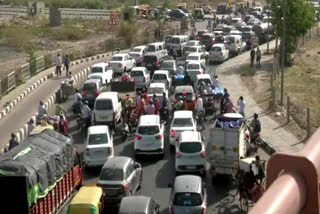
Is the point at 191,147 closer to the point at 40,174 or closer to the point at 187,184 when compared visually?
the point at 187,184

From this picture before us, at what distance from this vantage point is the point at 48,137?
17922 millimetres

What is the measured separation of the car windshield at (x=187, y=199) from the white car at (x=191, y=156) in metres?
4.35

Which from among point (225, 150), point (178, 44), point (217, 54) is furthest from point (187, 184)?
point (178, 44)

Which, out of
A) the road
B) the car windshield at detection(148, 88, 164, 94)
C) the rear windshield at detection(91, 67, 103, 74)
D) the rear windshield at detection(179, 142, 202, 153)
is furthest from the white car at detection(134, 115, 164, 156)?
the rear windshield at detection(91, 67, 103, 74)

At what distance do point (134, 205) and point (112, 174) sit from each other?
3.31 meters

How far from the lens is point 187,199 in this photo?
15453 millimetres

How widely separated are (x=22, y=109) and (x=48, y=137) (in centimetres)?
1469

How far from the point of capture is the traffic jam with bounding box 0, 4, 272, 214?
49.5 feet

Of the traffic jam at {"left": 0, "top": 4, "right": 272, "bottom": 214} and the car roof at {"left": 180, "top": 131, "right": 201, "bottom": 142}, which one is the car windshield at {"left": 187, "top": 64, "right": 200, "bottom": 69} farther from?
the car roof at {"left": 180, "top": 131, "right": 201, "bottom": 142}

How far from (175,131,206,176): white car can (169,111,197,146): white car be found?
337 centimetres

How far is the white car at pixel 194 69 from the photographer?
3797 cm

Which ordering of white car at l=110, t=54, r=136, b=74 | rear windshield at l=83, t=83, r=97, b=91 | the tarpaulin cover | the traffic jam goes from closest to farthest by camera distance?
1. the tarpaulin cover
2. the traffic jam
3. rear windshield at l=83, t=83, r=97, b=91
4. white car at l=110, t=54, r=136, b=74

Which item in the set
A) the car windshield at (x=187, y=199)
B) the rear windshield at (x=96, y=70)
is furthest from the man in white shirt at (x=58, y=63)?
the car windshield at (x=187, y=199)

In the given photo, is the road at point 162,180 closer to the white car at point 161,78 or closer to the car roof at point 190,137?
the car roof at point 190,137
